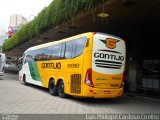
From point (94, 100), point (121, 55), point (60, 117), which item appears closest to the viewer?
point (60, 117)

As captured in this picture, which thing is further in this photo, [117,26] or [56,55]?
[117,26]

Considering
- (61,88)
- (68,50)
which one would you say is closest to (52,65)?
(61,88)

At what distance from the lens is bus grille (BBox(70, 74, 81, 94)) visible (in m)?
14.2

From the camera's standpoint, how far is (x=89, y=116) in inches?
422

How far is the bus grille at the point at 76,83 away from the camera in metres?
14.2

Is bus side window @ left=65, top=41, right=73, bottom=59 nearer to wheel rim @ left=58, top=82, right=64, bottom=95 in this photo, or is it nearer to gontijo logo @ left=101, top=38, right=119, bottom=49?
wheel rim @ left=58, top=82, right=64, bottom=95

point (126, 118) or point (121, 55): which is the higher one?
point (121, 55)

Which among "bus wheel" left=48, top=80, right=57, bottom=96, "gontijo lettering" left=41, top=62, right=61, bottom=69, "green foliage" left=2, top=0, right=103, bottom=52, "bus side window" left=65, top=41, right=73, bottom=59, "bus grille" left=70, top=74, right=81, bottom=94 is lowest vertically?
"bus wheel" left=48, top=80, right=57, bottom=96

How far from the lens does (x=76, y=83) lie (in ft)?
47.3

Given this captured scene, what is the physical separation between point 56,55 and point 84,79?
4062 mm

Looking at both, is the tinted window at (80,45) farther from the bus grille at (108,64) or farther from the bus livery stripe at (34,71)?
the bus livery stripe at (34,71)

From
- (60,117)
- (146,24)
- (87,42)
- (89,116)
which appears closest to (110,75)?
(87,42)

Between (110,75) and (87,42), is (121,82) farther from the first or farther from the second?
(87,42)

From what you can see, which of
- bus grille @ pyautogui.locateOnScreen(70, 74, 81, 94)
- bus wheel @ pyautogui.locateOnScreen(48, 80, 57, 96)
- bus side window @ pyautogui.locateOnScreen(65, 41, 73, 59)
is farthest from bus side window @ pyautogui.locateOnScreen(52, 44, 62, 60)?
bus grille @ pyautogui.locateOnScreen(70, 74, 81, 94)
